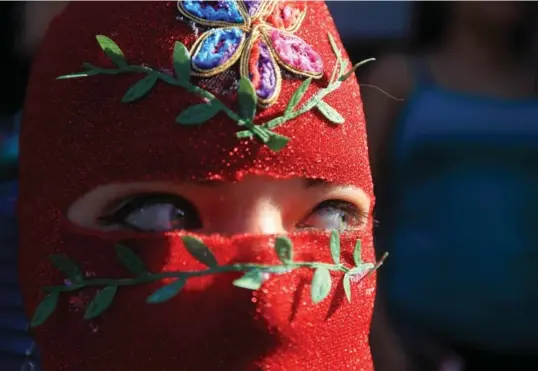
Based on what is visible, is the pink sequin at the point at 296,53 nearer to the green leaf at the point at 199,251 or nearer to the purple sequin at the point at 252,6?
the purple sequin at the point at 252,6

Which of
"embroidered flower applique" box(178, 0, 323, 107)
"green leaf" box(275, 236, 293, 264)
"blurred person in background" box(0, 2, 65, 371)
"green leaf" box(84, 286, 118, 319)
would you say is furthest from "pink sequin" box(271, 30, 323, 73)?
"blurred person in background" box(0, 2, 65, 371)

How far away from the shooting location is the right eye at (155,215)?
2.98 ft

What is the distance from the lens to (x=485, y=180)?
151 centimetres

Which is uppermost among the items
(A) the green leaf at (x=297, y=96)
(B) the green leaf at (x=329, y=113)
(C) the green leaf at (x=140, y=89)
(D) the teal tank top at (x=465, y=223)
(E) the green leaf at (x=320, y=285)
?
(C) the green leaf at (x=140, y=89)

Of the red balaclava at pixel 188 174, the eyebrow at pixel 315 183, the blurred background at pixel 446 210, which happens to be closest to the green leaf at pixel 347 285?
the red balaclava at pixel 188 174

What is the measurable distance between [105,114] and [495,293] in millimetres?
904

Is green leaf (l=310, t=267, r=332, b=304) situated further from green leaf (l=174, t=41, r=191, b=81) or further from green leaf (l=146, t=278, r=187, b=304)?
green leaf (l=174, t=41, r=191, b=81)

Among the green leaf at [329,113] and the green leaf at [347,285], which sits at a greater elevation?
the green leaf at [329,113]

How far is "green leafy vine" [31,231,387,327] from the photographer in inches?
33.3

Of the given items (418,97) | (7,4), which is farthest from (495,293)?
(7,4)

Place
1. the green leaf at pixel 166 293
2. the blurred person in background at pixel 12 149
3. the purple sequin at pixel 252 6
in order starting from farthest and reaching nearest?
the blurred person in background at pixel 12 149 → the purple sequin at pixel 252 6 → the green leaf at pixel 166 293

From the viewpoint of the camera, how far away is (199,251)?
85cm

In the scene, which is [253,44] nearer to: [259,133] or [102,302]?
[259,133]

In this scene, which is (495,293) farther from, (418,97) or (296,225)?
(296,225)
